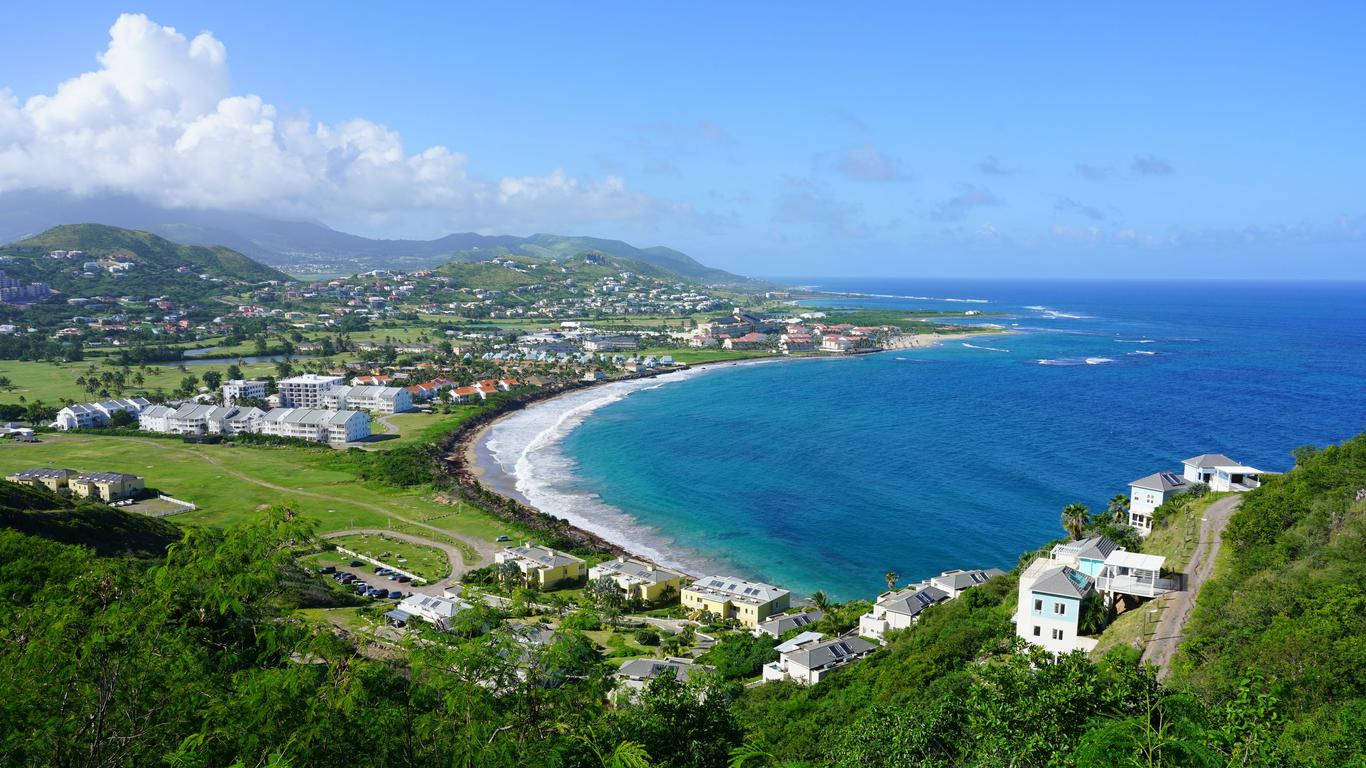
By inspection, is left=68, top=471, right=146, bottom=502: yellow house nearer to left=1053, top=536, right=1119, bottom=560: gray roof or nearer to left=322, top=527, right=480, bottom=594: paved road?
left=322, top=527, right=480, bottom=594: paved road

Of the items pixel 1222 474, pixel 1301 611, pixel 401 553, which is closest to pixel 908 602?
pixel 1301 611

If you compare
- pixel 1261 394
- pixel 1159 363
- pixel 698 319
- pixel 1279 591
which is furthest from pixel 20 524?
pixel 698 319

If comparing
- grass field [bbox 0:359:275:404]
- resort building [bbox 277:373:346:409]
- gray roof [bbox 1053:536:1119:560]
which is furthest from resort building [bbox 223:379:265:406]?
gray roof [bbox 1053:536:1119:560]

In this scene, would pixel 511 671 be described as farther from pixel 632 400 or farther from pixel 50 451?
pixel 632 400

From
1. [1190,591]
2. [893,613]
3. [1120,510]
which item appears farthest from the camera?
[1120,510]

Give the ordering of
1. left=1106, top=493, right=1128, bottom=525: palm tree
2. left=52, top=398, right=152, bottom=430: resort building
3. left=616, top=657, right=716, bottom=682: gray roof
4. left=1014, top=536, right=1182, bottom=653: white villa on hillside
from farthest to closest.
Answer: left=52, top=398, right=152, bottom=430: resort building < left=1106, top=493, right=1128, bottom=525: palm tree < left=616, top=657, right=716, bottom=682: gray roof < left=1014, top=536, right=1182, bottom=653: white villa on hillside

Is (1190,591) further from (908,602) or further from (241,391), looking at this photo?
(241,391)

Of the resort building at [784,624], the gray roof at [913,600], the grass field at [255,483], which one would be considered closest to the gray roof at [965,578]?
the gray roof at [913,600]

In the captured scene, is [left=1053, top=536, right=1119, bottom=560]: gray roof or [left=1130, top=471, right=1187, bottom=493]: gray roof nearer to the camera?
[left=1053, top=536, right=1119, bottom=560]: gray roof
